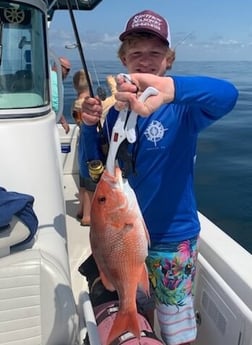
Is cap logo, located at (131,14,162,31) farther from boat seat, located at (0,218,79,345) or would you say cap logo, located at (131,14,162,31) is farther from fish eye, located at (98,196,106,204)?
boat seat, located at (0,218,79,345)

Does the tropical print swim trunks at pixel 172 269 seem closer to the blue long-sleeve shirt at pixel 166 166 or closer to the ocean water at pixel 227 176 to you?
the blue long-sleeve shirt at pixel 166 166

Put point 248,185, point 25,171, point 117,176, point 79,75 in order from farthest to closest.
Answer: point 248,185, point 79,75, point 25,171, point 117,176

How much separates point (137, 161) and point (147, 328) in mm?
675

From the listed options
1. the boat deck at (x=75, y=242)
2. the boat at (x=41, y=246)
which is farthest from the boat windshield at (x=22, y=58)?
the boat deck at (x=75, y=242)

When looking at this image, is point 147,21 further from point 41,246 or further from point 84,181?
point 84,181

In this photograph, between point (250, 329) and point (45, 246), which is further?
point (45, 246)

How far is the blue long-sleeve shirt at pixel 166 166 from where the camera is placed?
5.35 feet

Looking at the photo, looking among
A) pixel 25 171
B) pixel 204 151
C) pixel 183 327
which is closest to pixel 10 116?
pixel 25 171

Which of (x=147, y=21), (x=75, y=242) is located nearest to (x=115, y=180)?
(x=147, y=21)

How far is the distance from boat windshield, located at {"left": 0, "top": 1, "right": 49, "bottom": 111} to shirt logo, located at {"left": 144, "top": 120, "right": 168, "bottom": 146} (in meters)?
0.91

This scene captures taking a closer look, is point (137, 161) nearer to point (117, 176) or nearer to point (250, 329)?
point (117, 176)

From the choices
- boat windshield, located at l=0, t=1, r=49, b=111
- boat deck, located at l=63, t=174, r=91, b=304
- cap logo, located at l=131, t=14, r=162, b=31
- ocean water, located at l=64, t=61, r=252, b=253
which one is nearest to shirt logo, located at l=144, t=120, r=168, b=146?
cap logo, located at l=131, t=14, r=162, b=31

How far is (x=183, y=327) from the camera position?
1747 millimetres

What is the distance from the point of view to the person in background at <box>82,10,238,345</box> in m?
1.51
